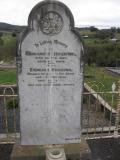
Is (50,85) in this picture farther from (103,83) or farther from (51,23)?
(103,83)

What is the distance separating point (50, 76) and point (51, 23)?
0.80 meters

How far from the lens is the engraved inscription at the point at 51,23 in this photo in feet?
13.5

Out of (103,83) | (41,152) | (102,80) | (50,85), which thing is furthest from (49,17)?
(102,80)

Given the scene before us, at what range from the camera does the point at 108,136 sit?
5750mm

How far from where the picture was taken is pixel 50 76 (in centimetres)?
435

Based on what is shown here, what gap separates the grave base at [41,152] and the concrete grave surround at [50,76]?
0.09 meters

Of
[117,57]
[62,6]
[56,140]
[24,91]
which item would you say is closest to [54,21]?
[62,6]

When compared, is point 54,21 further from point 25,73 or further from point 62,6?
point 25,73

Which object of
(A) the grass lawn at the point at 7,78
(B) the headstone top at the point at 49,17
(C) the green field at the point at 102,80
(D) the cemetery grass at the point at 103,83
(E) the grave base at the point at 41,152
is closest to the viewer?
(B) the headstone top at the point at 49,17

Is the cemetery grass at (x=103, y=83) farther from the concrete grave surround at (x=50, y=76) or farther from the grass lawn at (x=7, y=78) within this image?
the grass lawn at (x=7, y=78)

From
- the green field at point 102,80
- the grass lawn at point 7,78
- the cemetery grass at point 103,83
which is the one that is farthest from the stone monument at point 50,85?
the grass lawn at point 7,78

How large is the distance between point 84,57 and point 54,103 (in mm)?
864

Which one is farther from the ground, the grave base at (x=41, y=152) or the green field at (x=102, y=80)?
the grave base at (x=41, y=152)

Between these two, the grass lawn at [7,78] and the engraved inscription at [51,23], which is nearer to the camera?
the engraved inscription at [51,23]
